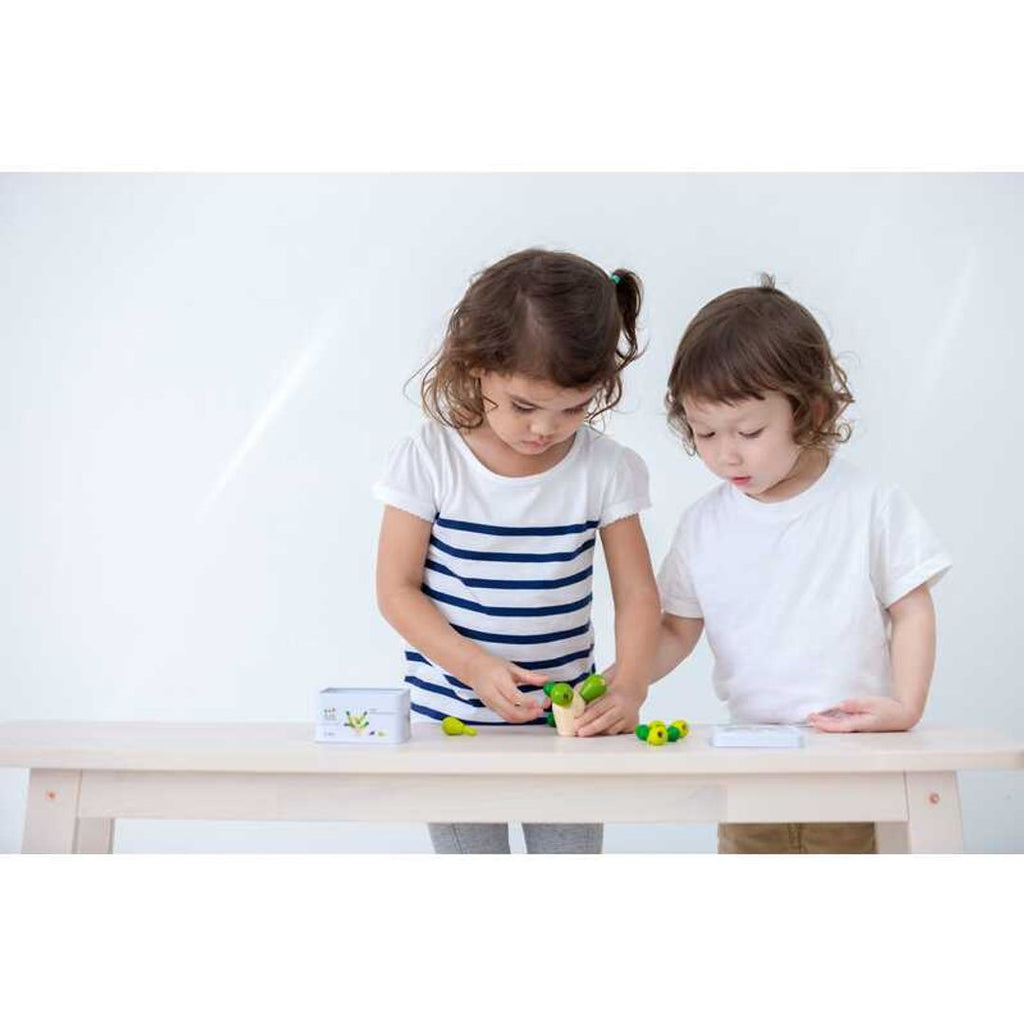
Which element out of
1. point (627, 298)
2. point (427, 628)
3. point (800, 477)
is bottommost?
point (427, 628)

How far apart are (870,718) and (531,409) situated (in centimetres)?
57

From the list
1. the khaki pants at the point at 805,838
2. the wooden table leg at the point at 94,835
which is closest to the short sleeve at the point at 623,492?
the khaki pants at the point at 805,838

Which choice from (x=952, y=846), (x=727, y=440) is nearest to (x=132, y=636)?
(x=727, y=440)

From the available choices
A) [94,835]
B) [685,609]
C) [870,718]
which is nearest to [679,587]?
[685,609]

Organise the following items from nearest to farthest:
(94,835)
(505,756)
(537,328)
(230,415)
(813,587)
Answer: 1. (505,756)
2. (94,835)
3. (537,328)
4. (813,587)
5. (230,415)

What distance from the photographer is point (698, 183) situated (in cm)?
312

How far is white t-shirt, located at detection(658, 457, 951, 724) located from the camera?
1735mm

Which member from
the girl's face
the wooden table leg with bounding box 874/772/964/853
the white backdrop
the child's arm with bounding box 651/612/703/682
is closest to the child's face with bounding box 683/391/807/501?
the girl's face

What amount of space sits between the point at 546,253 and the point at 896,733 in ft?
2.49

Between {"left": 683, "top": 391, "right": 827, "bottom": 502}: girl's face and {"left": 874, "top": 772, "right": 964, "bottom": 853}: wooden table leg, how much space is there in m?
0.47

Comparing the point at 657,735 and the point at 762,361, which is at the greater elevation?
the point at 762,361

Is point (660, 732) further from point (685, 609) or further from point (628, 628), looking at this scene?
point (685, 609)

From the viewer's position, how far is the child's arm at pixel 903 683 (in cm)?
159

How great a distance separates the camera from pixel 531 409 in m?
1.67
